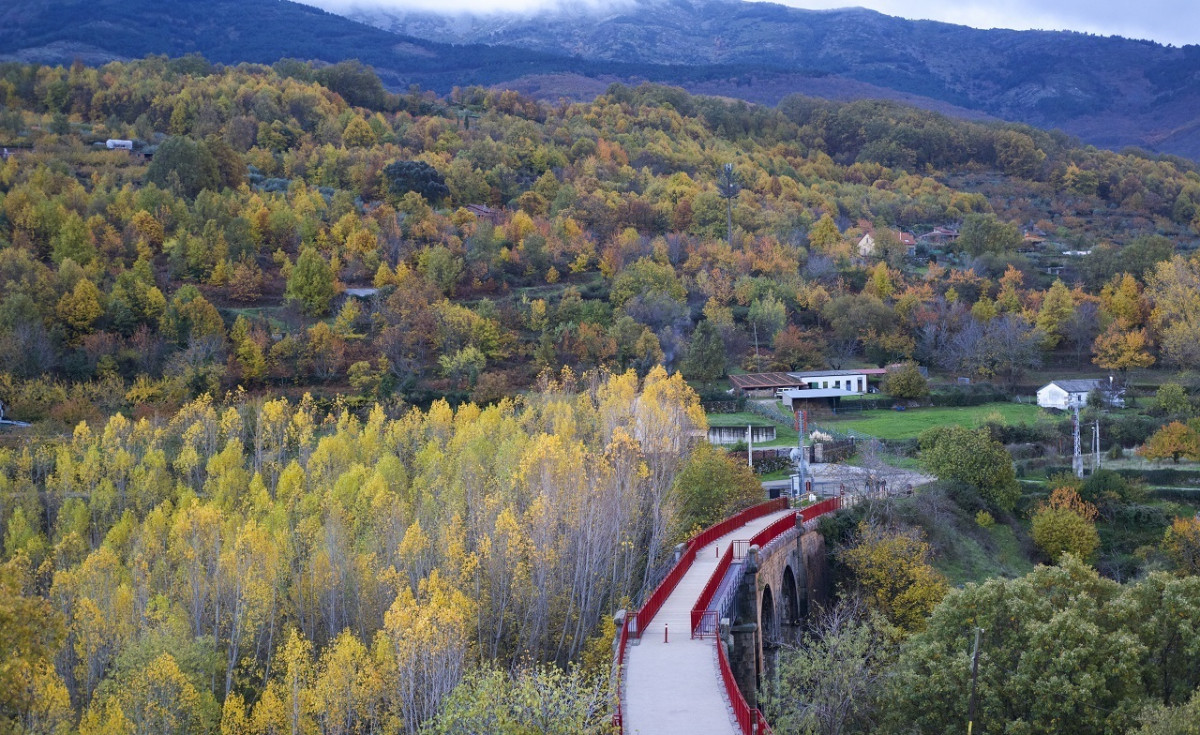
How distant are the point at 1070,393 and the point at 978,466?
17044 millimetres

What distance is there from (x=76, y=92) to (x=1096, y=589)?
10380cm

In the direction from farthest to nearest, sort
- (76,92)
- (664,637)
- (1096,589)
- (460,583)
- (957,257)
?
(76,92) < (957,257) < (460,583) < (1096,589) < (664,637)

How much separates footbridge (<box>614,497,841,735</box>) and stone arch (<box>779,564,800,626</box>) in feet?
0.10

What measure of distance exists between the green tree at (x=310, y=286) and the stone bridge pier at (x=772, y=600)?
3896 cm

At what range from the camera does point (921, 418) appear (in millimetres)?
57031

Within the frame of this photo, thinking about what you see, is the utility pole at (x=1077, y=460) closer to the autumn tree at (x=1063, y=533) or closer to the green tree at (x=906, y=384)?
the autumn tree at (x=1063, y=533)

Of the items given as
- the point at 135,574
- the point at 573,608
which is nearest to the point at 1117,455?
the point at 573,608

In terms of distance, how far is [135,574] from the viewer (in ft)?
107

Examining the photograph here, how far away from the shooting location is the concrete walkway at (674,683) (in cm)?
1841

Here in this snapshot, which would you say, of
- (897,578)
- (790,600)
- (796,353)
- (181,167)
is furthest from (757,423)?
(181,167)

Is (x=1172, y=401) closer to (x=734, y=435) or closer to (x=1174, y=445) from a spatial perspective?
(x=1174, y=445)

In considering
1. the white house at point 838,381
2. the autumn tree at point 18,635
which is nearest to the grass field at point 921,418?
the white house at point 838,381

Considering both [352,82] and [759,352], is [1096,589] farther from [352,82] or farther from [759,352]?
[352,82]

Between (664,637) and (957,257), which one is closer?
(664,637)
